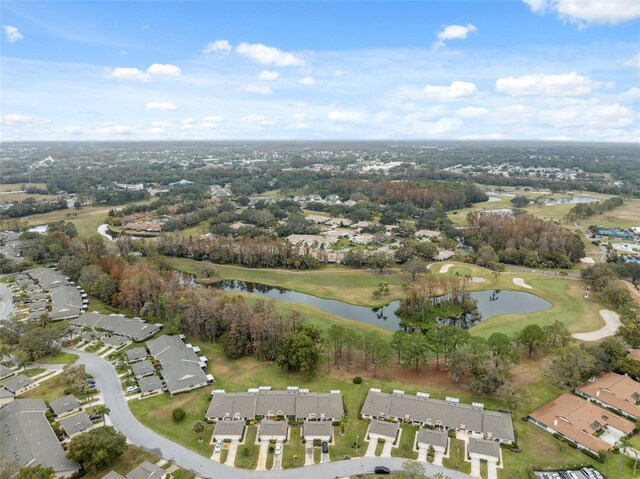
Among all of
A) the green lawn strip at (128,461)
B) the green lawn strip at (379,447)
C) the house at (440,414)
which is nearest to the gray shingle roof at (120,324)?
the green lawn strip at (128,461)

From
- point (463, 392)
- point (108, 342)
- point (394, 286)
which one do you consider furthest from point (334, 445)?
point (394, 286)

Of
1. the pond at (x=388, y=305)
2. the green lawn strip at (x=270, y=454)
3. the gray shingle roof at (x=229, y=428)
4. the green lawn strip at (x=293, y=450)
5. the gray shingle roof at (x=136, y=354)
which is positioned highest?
the gray shingle roof at (x=229, y=428)

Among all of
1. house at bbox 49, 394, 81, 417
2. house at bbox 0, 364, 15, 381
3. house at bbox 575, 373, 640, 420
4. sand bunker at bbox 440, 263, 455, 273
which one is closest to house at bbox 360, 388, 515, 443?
house at bbox 575, 373, 640, 420

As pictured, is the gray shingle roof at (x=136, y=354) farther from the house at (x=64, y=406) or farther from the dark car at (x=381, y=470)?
the dark car at (x=381, y=470)

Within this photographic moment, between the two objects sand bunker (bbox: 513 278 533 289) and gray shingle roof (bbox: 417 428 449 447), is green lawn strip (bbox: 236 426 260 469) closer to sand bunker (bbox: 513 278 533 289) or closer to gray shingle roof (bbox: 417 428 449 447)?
gray shingle roof (bbox: 417 428 449 447)

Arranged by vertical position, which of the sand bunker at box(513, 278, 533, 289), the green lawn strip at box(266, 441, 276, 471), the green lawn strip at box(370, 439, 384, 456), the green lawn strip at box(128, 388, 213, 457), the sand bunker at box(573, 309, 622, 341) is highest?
the sand bunker at box(573, 309, 622, 341)

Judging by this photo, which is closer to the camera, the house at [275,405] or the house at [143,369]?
the house at [275,405]

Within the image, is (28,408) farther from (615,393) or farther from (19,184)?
(19,184)
